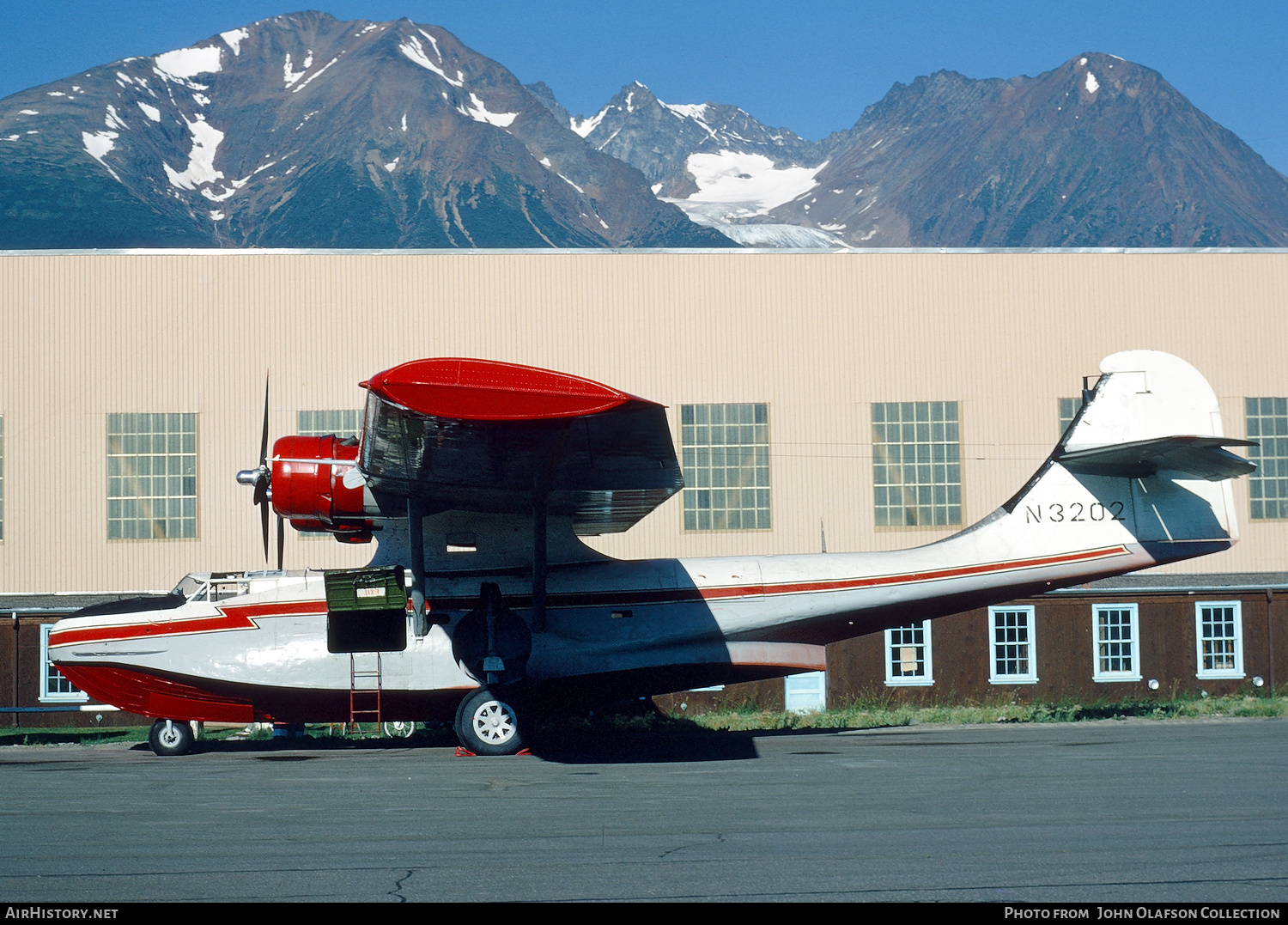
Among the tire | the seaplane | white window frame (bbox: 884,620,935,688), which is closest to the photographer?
the seaplane

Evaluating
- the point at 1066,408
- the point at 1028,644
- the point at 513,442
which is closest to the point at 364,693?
the point at 513,442

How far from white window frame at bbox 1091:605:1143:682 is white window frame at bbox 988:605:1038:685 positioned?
47.9 inches

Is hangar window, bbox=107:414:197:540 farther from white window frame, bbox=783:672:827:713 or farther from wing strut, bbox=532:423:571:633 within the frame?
white window frame, bbox=783:672:827:713

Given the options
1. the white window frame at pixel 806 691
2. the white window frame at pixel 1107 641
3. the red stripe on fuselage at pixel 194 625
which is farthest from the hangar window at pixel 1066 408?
the red stripe on fuselage at pixel 194 625

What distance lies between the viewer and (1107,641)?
72.4ft

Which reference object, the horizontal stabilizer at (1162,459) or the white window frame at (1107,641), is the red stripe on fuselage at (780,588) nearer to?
the horizontal stabilizer at (1162,459)

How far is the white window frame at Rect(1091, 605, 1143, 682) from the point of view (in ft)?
71.9

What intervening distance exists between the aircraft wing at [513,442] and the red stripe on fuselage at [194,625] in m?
2.38

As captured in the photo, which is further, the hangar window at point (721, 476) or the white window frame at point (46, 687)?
the hangar window at point (721, 476)

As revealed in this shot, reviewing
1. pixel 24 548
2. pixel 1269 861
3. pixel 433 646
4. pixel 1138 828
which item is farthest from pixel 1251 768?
pixel 24 548

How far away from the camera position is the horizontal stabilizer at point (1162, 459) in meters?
13.5

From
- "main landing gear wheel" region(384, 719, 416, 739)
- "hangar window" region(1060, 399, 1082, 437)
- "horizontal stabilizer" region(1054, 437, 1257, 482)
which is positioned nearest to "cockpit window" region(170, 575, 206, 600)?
"main landing gear wheel" region(384, 719, 416, 739)

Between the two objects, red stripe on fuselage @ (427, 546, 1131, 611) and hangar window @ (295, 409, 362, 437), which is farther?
hangar window @ (295, 409, 362, 437)

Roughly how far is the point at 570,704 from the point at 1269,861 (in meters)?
9.41
